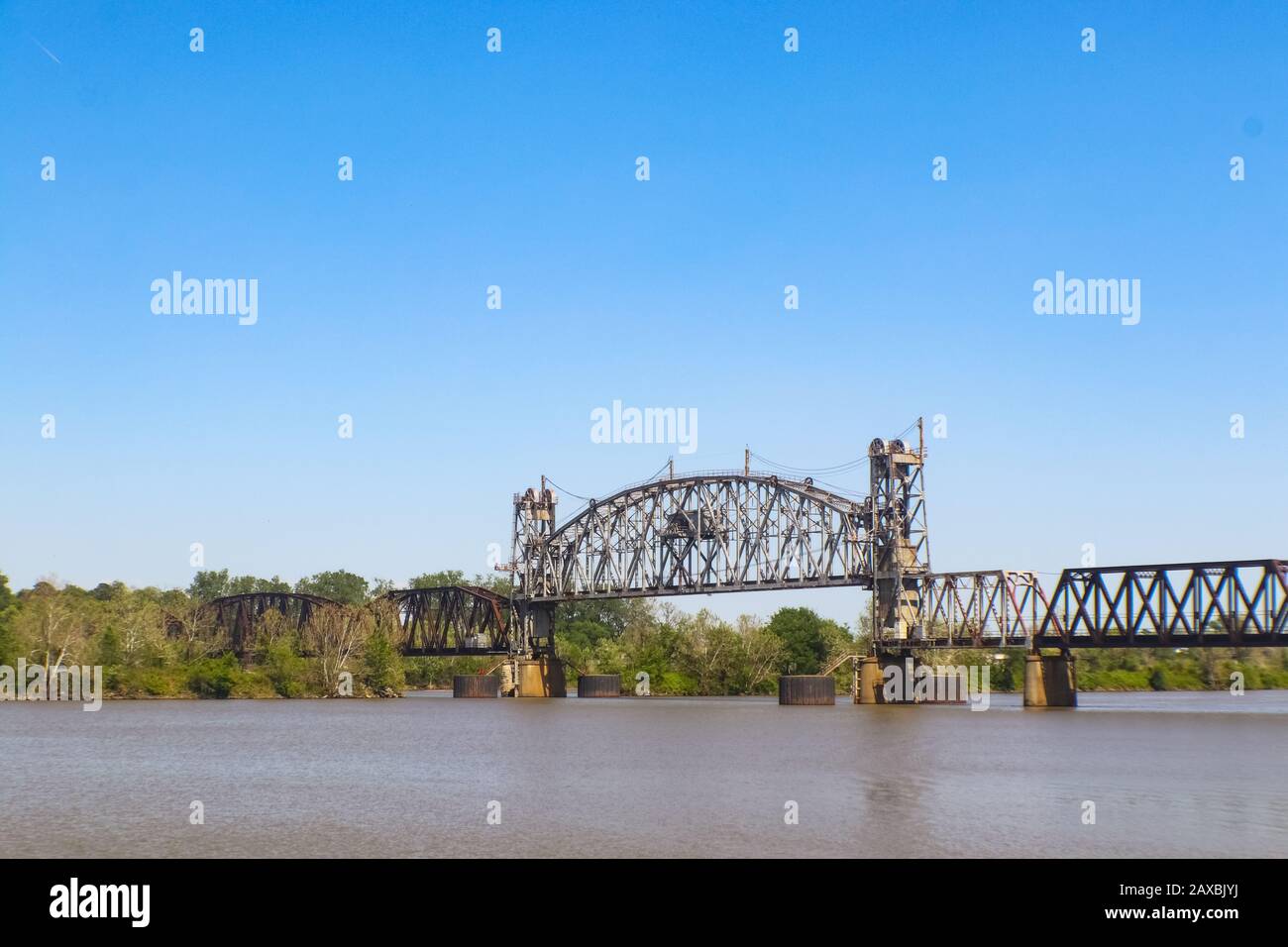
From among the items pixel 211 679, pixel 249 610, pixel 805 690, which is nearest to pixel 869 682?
pixel 805 690

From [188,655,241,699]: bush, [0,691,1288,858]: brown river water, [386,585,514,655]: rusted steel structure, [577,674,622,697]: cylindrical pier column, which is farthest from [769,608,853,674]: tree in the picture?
[0,691,1288,858]: brown river water

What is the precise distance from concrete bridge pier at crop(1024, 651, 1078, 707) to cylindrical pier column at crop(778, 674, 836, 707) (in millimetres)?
18198

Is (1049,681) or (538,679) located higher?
(1049,681)

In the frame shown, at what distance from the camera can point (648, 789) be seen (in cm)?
4484

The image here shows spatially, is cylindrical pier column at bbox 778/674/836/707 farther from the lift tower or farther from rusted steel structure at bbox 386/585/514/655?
rusted steel structure at bbox 386/585/514/655

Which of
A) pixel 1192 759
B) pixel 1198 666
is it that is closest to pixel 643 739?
pixel 1192 759

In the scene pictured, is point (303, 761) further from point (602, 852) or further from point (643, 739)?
point (602, 852)

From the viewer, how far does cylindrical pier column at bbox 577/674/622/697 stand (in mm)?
156125

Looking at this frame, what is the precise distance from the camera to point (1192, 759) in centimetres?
5669

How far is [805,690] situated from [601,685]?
4277 cm

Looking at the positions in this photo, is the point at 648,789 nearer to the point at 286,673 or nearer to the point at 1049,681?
the point at 1049,681

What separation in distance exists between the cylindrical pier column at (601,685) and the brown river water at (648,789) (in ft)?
230

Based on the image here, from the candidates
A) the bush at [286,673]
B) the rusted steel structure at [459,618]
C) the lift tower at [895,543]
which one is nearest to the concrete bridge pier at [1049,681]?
the lift tower at [895,543]
